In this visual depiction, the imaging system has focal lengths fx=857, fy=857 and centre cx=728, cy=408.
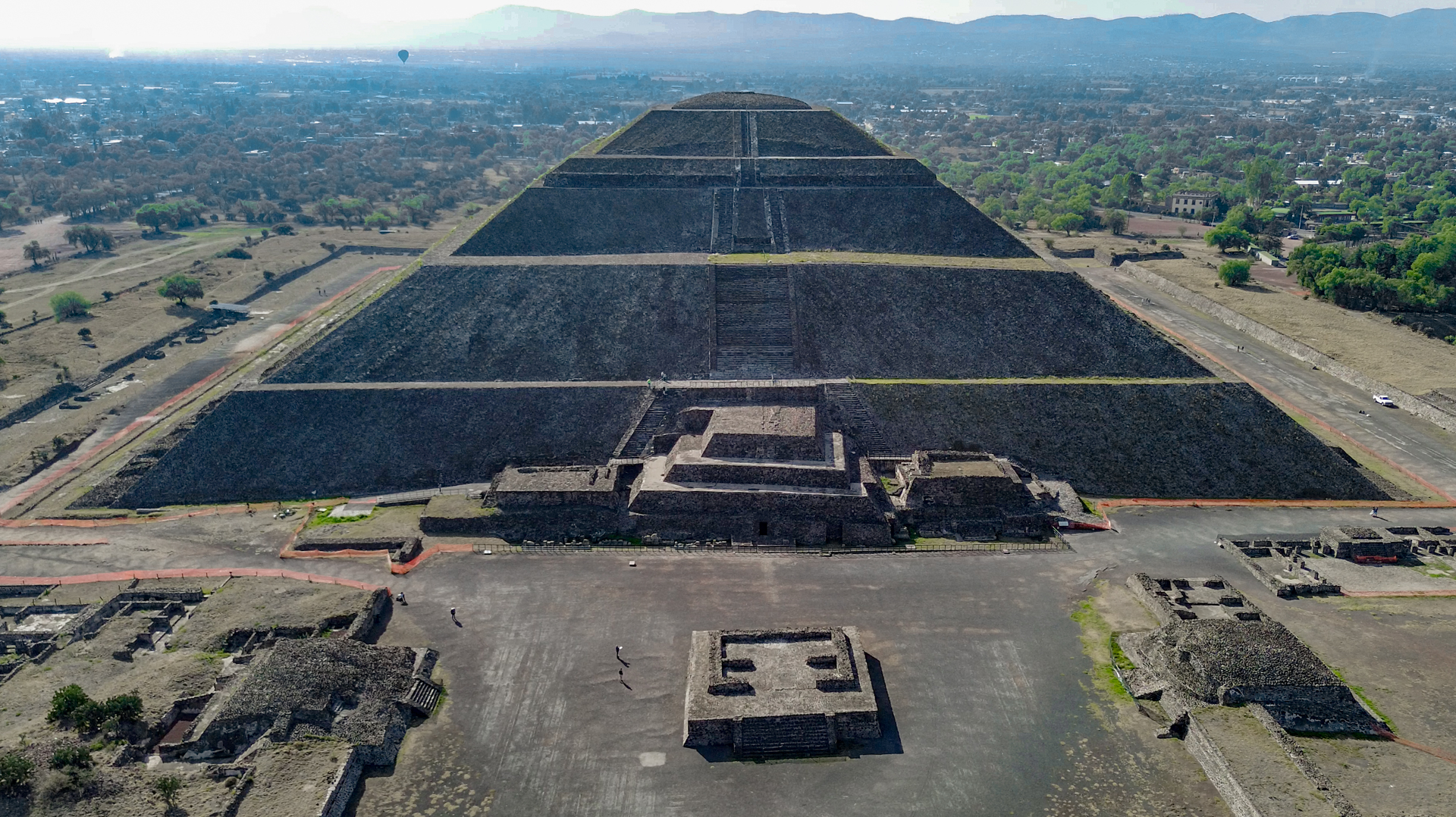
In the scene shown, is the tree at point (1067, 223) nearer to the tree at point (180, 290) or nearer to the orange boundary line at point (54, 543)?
the tree at point (180, 290)

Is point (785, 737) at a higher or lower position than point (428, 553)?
lower

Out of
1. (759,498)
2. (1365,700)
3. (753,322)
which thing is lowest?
Result: (1365,700)

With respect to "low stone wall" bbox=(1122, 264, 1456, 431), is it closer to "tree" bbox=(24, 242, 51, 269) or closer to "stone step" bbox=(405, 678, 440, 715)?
"stone step" bbox=(405, 678, 440, 715)

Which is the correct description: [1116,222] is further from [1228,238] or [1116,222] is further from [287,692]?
[287,692]

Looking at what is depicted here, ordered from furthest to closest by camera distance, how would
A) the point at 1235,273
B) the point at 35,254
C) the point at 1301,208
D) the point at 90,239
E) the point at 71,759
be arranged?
the point at 1301,208 → the point at 90,239 → the point at 35,254 → the point at 1235,273 → the point at 71,759

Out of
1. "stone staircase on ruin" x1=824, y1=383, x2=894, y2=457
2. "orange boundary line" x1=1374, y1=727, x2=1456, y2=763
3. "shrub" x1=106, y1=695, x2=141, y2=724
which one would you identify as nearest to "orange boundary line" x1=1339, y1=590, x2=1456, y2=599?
"orange boundary line" x1=1374, y1=727, x2=1456, y2=763

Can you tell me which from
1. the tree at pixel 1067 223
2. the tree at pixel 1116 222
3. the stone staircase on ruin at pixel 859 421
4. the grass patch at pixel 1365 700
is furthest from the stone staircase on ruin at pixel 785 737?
the tree at pixel 1116 222

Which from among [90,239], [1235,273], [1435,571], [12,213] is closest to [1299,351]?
[1235,273]
